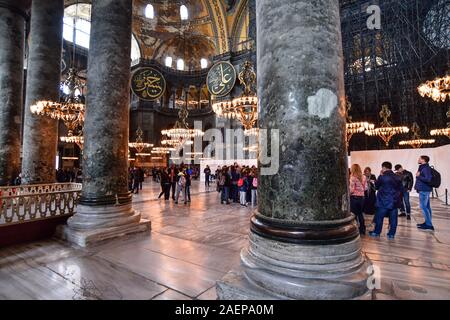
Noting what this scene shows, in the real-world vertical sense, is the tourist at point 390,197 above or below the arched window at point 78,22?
below

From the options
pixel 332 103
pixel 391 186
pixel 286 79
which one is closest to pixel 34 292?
pixel 286 79

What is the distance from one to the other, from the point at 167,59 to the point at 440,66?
22.8 metres

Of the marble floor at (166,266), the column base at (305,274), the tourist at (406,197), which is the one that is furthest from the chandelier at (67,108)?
the tourist at (406,197)

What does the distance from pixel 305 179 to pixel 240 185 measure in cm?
671

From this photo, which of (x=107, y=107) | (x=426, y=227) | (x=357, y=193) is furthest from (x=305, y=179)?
(x=426, y=227)

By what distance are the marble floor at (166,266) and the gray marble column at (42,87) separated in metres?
3.27

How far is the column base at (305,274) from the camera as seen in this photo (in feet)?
5.42

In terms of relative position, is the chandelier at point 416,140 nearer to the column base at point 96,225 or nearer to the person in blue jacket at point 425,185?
the person in blue jacket at point 425,185

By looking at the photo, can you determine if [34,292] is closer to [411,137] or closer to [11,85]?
[11,85]

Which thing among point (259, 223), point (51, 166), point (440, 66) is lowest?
point (259, 223)

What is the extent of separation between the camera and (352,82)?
14.6 meters

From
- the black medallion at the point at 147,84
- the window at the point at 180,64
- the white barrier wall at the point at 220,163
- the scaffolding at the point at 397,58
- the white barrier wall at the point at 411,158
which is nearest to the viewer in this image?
the white barrier wall at the point at 411,158

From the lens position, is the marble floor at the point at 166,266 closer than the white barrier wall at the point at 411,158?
Yes

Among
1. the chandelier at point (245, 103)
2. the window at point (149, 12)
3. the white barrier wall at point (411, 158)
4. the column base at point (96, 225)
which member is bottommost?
the column base at point (96, 225)
